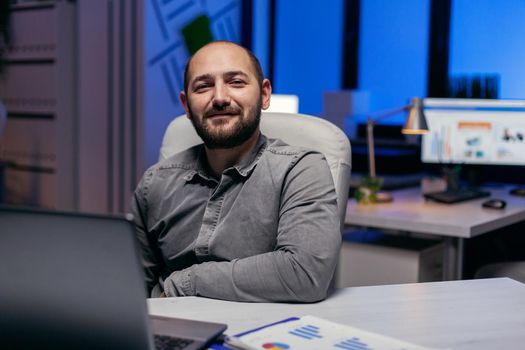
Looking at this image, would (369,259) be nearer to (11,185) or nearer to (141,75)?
(141,75)

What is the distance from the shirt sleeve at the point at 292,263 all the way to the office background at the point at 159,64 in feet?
8.26

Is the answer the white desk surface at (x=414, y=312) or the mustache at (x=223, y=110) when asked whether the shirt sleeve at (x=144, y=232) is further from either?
the white desk surface at (x=414, y=312)

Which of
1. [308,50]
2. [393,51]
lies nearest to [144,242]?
[393,51]

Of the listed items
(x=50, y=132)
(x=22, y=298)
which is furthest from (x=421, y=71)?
(x=22, y=298)

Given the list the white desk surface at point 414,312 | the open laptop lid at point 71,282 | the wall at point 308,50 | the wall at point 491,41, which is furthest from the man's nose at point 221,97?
the wall at point 308,50

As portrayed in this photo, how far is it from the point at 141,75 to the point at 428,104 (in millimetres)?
1725

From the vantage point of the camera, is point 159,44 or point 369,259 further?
point 159,44

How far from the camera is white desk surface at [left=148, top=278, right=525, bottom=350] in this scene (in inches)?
46.3

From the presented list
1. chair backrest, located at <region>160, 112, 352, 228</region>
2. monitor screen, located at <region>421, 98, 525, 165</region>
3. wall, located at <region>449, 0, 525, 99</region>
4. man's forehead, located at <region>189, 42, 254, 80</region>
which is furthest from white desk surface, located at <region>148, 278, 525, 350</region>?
wall, located at <region>449, 0, 525, 99</region>

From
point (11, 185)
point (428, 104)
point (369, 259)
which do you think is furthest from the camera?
point (11, 185)

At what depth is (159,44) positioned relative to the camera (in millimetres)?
4262

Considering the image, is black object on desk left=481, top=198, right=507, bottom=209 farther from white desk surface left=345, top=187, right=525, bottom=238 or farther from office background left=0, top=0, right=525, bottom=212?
office background left=0, top=0, right=525, bottom=212

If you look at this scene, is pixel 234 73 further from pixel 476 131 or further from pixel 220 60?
pixel 476 131

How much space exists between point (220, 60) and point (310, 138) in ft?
1.00
